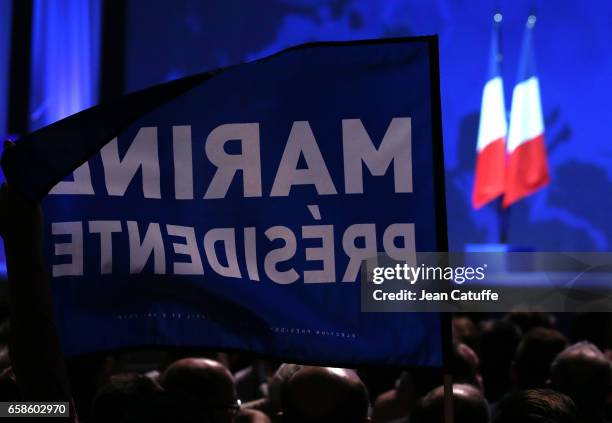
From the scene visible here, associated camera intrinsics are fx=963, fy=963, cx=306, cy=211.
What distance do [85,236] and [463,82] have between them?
1010 cm

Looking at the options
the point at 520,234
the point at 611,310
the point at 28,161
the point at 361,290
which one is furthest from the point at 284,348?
the point at 520,234

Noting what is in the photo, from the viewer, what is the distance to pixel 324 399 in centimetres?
248

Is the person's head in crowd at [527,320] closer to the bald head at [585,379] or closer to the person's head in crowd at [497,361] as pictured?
the person's head in crowd at [497,361]

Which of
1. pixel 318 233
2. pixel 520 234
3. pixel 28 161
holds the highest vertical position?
pixel 28 161

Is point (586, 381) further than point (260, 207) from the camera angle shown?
Yes

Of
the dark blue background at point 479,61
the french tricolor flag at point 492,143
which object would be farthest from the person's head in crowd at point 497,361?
the dark blue background at point 479,61

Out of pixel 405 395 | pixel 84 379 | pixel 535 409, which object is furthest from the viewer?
pixel 405 395

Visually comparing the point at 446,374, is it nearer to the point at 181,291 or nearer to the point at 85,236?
the point at 181,291

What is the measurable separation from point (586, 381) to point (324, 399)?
122cm

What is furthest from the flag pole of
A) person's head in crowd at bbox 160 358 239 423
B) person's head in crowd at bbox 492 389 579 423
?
person's head in crowd at bbox 492 389 579 423

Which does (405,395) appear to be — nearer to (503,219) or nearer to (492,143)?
(492,143)

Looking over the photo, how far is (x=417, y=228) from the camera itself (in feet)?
9.15

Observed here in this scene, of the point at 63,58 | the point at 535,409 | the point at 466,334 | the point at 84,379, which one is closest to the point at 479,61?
the point at 63,58

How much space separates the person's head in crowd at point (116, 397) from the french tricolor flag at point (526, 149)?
8820 mm
